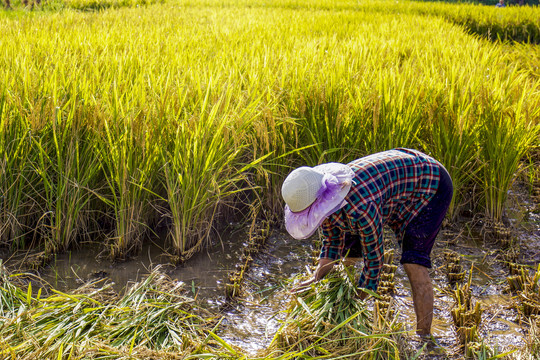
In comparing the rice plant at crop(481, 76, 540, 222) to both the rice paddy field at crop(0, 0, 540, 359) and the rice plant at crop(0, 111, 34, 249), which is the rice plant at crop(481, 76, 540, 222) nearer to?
the rice paddy field at crop(0, 0, 540, 359)

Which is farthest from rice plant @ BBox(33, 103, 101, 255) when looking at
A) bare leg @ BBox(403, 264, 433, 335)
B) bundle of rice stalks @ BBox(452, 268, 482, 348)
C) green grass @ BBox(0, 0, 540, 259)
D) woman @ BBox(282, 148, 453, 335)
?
bundle of rice stalks @ BBox(452, 268, 482, 348)

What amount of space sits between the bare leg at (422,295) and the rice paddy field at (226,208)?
0.26 ft

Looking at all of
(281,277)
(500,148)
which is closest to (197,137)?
(281,277)

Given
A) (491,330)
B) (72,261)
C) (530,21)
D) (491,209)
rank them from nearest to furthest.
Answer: (491,330)
(72,261)
(491,209)
(530,21)

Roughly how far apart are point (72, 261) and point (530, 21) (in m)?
10.8

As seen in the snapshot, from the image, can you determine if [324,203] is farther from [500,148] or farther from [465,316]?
[500,148]

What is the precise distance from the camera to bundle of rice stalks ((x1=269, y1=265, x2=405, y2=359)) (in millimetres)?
1724

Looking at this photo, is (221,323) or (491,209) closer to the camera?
(221,323)

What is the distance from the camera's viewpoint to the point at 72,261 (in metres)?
2.57

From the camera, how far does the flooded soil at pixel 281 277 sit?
6.80ft

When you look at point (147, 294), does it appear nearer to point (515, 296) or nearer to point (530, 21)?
point (515, 296)

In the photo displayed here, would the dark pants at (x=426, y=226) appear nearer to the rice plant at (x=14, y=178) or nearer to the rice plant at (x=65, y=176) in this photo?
the rice plant at (x=65, y=176)

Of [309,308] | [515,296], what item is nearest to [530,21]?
[515,296]

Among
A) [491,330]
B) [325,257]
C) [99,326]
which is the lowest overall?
[491,330]
